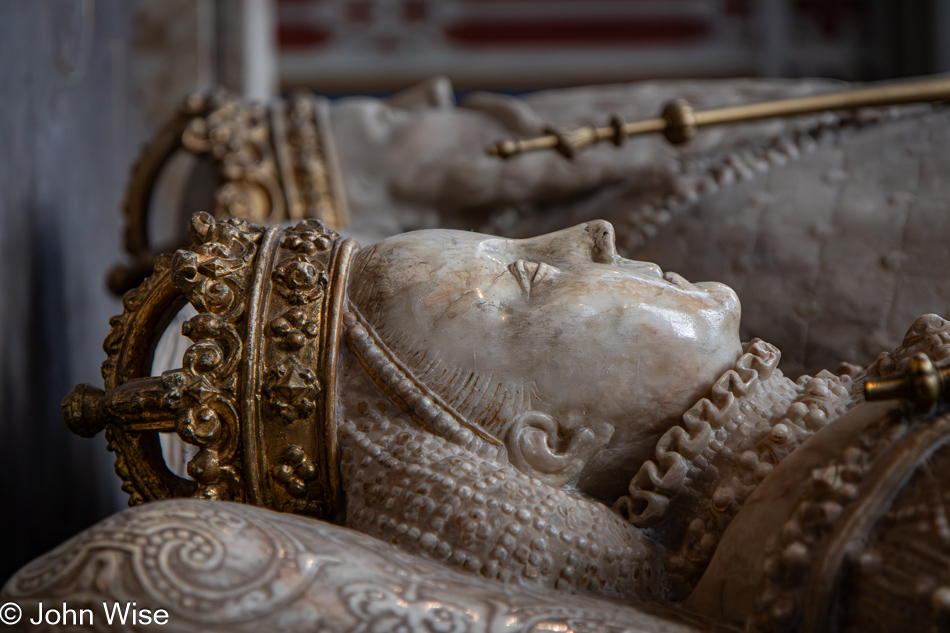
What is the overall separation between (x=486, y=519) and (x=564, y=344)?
199 millimetres

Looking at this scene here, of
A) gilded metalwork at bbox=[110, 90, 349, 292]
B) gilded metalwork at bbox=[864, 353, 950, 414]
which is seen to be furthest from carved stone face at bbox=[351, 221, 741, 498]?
gilded metalwork at bbox=[110, 90, 349, 292]

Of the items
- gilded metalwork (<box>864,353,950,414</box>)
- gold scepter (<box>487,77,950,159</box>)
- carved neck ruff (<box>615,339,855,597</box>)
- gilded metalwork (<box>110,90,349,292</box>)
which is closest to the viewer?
gilded metalwork (<box>864,353,950,414</box>)

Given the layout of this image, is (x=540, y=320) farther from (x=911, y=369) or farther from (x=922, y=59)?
(x=922, y=59)

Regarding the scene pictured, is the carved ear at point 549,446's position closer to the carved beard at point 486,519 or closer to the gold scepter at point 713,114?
the carved beard at point 486,519

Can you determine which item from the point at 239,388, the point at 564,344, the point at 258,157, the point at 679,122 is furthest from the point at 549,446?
the point at 258,157

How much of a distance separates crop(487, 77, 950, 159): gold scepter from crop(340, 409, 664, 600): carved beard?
750 mm

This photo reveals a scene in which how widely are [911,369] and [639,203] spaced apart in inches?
34.2

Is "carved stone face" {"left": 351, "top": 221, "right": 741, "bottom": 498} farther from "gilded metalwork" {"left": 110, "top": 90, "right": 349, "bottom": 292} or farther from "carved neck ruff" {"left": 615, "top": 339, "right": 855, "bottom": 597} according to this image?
"gilded metalwork" {"left": 110, "top": 90, "right": 349, "bottom": 292}

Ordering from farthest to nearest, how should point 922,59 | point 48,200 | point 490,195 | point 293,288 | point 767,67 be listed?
point 767,67 < point 922,59 < point 48,200 < point 490,195 < point 293,288

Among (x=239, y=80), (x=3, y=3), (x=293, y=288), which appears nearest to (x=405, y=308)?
(x=293, y=288)

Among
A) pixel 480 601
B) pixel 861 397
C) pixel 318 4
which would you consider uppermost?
pixel 318 4

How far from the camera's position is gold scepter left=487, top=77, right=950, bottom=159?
57.9 inches

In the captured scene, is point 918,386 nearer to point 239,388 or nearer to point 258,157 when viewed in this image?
point 239,388

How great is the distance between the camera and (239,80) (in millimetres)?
2877
